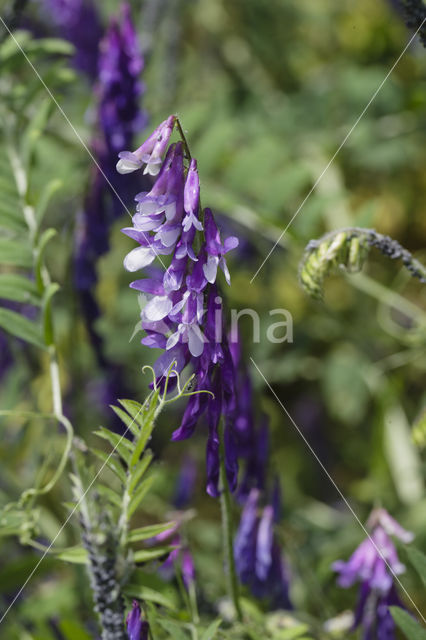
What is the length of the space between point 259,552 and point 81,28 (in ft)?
4.61

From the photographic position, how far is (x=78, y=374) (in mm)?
1377

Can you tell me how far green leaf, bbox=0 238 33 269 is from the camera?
0.98 metres

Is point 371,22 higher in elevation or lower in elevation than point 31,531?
higher

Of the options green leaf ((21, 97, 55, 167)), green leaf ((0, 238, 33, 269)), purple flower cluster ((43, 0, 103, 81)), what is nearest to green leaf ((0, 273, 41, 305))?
green leaf ((0, 238, 33, 269))

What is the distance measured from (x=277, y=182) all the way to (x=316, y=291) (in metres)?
0.81

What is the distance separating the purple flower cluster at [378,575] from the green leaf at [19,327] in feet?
1.66

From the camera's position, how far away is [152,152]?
0.67m

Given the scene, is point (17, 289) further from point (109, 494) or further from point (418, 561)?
point (418, 561)

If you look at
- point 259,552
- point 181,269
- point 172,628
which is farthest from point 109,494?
point 259,552

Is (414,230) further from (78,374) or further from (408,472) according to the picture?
(78,374)

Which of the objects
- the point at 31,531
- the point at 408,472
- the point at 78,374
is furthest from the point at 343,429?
the point at 31,531

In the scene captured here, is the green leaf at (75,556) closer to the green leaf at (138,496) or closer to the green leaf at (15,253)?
the green leaf at (138,496)

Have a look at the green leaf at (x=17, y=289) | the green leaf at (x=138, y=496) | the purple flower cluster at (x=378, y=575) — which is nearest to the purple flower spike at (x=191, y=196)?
the green leaf at (x=138, y=496)

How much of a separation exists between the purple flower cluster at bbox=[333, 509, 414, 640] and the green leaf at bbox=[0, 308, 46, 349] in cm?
51
